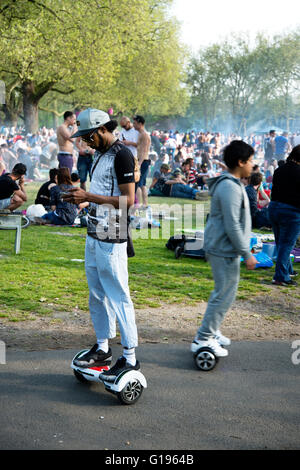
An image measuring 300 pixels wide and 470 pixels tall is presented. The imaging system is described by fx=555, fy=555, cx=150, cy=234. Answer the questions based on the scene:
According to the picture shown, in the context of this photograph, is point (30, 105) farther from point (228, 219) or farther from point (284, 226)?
point (228, 219)

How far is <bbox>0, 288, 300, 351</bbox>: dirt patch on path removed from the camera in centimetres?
529

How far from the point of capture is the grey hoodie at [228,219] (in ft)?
14.3

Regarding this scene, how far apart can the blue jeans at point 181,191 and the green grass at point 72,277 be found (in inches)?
281

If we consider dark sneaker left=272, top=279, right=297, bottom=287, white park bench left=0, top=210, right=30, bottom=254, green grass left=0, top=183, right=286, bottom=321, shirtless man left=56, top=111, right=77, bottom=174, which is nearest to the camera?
green grass left=0, top=183, right=286, bottom=321

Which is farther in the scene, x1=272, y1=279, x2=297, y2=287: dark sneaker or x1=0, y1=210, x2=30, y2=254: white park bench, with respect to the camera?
x1=0, y1=210, x2=30, y2=254: white park bench

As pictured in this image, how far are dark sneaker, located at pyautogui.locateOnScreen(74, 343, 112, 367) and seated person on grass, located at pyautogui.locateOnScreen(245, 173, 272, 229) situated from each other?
700 cm

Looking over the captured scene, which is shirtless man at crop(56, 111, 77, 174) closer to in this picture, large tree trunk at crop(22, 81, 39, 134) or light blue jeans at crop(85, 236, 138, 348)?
light blue jeans at crop(85, 236, 138, 348)

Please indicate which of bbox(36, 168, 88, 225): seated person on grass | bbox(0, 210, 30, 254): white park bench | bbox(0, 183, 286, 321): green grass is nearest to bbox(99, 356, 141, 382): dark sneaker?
bbox(0, 183, 286, 321): green grass

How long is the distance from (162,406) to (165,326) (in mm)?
→ 1941

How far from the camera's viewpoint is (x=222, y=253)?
4473mm

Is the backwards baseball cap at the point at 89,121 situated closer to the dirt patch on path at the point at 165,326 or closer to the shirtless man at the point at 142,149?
the dirt patch on path at the point at 165,326

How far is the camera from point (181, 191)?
1811 centimetres
